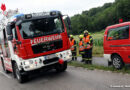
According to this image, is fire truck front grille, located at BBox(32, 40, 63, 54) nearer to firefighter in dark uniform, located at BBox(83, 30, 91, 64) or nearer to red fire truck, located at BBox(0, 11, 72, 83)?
red fire truck, located at BBox(0, 11, 72, 83)

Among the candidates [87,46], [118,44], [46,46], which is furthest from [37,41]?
[87,46]

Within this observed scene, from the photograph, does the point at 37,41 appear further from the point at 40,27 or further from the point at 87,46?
the point at 87,46

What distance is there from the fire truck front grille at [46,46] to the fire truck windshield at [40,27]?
43 centimetres

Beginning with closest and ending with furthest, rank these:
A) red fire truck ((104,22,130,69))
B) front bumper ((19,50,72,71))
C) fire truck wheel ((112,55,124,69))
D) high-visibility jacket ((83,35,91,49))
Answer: front bumper ((19,50,72,71)) < red fire truck ((104,22,130,69)) < fire truck wheel ((112,55,124,69)) < high-visibility jacket ((83,35,91,49))

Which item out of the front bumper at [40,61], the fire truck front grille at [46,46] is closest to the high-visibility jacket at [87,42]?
the front bumper at [40,61]

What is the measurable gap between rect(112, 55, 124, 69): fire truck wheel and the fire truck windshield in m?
2.80

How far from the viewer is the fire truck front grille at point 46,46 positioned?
277 inches

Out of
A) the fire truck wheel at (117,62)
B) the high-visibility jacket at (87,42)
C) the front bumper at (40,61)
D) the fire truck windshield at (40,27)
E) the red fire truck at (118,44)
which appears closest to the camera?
the front bumper at (40,61)

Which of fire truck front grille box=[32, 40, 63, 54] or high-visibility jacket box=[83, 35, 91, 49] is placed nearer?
fire truck front grille box=[32, 40, 63, 54]

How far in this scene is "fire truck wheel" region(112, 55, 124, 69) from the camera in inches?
299

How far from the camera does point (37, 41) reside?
23.1 ft

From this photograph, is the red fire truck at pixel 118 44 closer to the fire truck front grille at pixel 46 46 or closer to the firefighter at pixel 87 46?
the firefighter at pixel 87 46

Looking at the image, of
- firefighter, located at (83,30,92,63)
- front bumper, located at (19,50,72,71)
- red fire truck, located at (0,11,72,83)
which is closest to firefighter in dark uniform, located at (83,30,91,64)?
firefighter, located at (83,30,92,63)

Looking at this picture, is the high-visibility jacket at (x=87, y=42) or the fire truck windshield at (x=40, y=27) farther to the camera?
the high-visibility jacket at (x=87, y=42)
